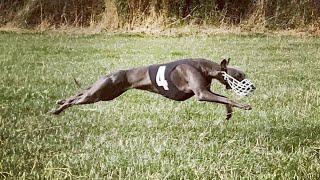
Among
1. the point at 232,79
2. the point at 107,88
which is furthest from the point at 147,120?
the point at 232,79

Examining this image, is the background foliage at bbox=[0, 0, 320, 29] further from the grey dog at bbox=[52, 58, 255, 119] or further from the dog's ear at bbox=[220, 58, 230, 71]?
the dog's ear at bbox=[220, 58, 230, 71]

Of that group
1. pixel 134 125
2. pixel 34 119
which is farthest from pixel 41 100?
pixel 134 125

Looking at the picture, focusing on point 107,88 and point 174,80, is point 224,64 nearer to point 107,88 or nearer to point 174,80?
point 174,80

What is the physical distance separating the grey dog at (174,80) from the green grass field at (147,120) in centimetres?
14

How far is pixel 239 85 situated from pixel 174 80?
140mm

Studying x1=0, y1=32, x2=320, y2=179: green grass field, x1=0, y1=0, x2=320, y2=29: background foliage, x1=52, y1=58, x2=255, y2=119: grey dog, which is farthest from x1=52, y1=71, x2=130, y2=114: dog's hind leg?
x1=0, y1=0, x2=320, y2=29: background foliage

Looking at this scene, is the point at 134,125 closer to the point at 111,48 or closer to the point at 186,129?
the point at 186,129

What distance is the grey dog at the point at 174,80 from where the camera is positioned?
156 cm

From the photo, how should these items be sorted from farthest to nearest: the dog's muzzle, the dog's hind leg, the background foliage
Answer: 1. the background foliage
2. the dog's hind leg
3. the dog's muzzle

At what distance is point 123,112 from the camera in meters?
2.00

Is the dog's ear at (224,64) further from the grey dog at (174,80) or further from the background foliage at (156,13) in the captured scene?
the background foliage at (156,13)

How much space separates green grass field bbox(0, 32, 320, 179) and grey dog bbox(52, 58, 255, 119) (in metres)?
0.14

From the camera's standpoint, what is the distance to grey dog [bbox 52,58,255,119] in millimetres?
1562

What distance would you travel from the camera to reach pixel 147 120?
1974 millimetres
